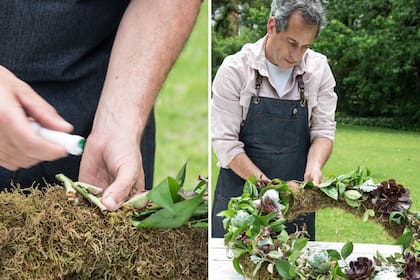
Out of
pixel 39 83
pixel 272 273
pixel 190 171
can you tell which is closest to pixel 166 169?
pixel 190 171

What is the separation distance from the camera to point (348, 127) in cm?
98

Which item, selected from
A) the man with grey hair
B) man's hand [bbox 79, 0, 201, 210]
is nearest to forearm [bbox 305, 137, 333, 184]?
the man with grey hair

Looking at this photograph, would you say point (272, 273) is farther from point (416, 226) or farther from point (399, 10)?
point (399, 10)

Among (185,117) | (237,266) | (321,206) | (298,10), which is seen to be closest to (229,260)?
(237,266)

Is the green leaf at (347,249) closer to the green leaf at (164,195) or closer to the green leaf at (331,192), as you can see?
the green leaf at (331,192)

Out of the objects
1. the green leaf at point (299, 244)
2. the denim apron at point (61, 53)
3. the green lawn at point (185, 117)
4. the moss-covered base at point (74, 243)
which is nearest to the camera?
the moss-covered base at point (74, 243)

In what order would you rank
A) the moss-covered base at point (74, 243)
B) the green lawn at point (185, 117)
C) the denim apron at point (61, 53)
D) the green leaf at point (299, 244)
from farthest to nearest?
the green lawn at point (185, 117), the denim apron at point (61, 53), the green leaf at point (299, 244), the moss-covered base at point (74, 243)

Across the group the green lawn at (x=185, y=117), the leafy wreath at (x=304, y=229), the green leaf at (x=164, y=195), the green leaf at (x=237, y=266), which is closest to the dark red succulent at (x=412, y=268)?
the leafy wreath at (x=304, y=229)

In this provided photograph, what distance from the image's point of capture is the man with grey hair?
3.18 ft

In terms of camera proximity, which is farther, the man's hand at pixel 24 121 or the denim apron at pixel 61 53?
the denim apron at pixel 61 53

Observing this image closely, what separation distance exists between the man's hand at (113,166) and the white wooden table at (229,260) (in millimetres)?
136

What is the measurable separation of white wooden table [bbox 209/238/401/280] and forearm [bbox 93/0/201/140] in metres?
0.19

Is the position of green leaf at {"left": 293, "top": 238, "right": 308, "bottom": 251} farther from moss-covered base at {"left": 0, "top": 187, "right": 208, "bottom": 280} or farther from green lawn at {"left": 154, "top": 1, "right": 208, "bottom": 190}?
green lawn at {"left": 154, "top": 1, "right": 208, "bottom": 190}

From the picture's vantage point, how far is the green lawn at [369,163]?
976 millimetres
